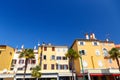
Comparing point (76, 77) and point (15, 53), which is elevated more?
point (15, 53)

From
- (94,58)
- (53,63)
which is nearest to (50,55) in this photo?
(53,63)

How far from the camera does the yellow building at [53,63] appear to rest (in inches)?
1718

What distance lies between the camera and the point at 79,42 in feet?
156

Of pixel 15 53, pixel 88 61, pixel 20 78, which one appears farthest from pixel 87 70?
pixel 15 53

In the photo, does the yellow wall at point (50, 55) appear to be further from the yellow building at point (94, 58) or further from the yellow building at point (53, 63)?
the yellow building at point (94, 58)

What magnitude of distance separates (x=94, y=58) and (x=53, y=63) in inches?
585

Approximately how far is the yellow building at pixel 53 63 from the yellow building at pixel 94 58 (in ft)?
16.0

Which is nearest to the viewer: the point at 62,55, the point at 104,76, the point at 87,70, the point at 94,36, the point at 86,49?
the point at 87,70

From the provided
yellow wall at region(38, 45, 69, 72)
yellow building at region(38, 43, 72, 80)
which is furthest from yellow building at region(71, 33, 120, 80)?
yellow wall at region(38, 45, 69, 72)

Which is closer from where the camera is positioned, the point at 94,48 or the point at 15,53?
the point at 94,48

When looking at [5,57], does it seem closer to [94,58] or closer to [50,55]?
[50,55]

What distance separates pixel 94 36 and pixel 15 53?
32.4m

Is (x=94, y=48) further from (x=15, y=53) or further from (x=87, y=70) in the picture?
(x=15, y=53)

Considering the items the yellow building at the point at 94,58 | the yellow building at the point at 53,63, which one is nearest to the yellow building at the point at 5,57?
the yellow building at the point at 53,63
